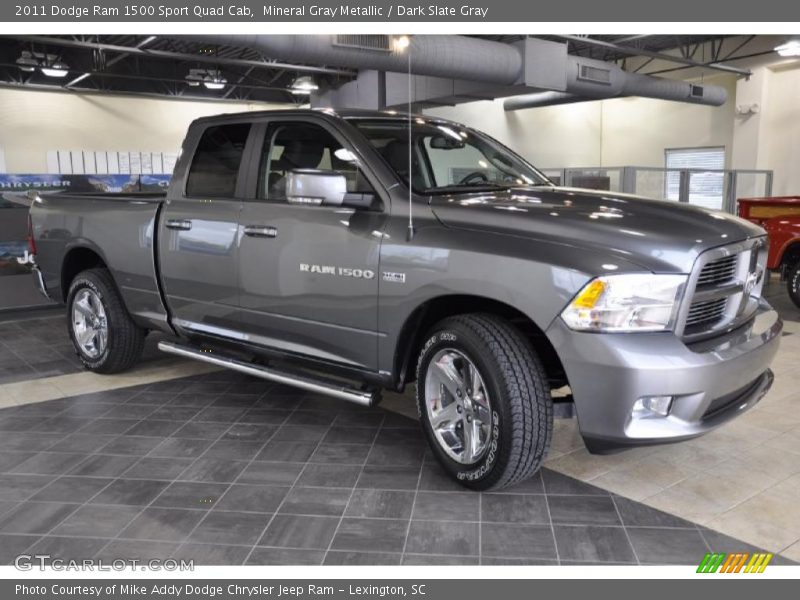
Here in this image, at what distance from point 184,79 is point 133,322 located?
15792mm

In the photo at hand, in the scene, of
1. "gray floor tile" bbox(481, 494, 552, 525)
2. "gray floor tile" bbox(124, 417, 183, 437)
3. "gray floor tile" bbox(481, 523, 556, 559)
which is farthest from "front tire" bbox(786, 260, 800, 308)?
"gray floor tile" bbox(124, 417, 183, 437)

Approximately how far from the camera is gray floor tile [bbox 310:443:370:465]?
372cm

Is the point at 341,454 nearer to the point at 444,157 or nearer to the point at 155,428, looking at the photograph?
the point at 155,428

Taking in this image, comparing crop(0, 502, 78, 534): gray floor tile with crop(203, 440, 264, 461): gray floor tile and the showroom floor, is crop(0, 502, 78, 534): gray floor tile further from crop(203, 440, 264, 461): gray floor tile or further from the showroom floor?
crop(203, 440, 264, 461): gray floor tile

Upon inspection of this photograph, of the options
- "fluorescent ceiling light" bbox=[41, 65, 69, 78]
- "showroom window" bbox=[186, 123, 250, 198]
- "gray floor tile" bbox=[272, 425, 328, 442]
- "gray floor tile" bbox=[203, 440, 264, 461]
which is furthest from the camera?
"fluorescent ceiling light" bbox=[41, 65, 69, 78]

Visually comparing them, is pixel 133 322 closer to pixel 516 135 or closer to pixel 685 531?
pixel 685 531

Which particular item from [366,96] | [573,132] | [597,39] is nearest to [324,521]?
[597,39]

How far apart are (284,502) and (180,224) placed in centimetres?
203

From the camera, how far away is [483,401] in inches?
124

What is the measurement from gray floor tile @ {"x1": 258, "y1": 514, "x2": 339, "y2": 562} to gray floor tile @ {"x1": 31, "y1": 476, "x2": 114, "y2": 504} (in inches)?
38.7

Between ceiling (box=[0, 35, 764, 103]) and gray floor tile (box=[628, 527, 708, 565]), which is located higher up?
ceiling (box=[0, 35, 764, 103])

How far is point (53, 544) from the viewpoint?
2.87 m

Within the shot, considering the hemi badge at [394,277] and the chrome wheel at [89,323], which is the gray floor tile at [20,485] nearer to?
the chrome wheel at [89,323]

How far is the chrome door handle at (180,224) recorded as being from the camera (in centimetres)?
436
